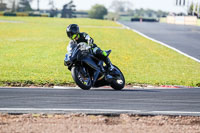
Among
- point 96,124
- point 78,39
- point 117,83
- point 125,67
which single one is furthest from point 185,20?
point 96,124

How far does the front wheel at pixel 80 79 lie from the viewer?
1085 centimetres

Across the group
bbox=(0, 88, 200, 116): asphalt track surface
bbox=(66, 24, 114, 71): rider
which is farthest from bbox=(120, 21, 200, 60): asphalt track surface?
bbox=(0, 88, 200, 116): asphalt track surface

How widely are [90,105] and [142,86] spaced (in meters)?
4.45

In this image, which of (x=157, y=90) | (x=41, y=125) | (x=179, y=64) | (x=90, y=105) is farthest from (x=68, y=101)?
(x=179, y=64)

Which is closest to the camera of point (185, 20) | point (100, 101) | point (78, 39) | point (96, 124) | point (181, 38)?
point (96, 124)

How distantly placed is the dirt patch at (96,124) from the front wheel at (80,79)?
284 centimetres

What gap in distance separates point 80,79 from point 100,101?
1.59 m

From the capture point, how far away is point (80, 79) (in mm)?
11070

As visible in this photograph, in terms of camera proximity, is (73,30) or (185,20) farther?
(185,20)

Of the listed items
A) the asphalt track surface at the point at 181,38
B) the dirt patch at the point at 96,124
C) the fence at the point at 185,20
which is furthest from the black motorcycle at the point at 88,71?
the fence at the point at 185,20

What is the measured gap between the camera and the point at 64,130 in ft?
22.9

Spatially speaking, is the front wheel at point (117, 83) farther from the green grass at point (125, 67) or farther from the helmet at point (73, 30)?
the green grass at point (125, 67)

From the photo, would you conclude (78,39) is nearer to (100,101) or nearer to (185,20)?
(100,101)

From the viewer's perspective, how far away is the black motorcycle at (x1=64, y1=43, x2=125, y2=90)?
10.9 metres
